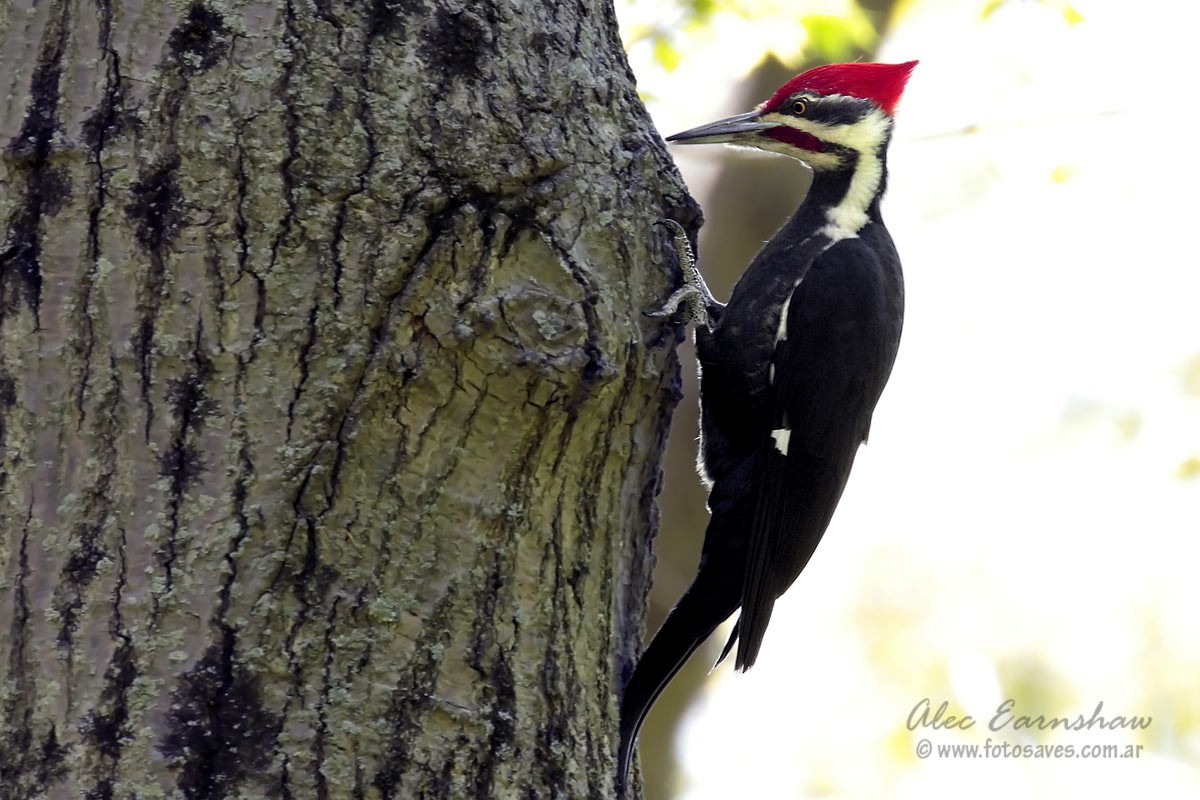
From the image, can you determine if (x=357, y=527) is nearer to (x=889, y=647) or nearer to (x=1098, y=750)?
(x=1098, y=750)

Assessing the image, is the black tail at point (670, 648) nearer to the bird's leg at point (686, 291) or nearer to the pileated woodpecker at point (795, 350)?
the pileated woodpecker at point (795, 350)

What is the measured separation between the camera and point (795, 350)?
7.29 feet

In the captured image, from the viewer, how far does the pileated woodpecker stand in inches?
79.2

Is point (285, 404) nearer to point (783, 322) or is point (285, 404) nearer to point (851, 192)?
point (783, 322)

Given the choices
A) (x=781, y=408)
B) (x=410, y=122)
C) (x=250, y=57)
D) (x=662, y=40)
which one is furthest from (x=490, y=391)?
(x=662, y=40)

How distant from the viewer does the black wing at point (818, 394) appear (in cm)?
207

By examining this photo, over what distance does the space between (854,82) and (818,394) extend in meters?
0.70

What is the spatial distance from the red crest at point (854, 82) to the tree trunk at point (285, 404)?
111cm

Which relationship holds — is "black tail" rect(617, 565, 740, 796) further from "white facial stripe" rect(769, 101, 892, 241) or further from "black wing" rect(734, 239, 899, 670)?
"white facial stripe" rect(769, 101, 892, 241)

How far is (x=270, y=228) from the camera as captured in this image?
132 cm
